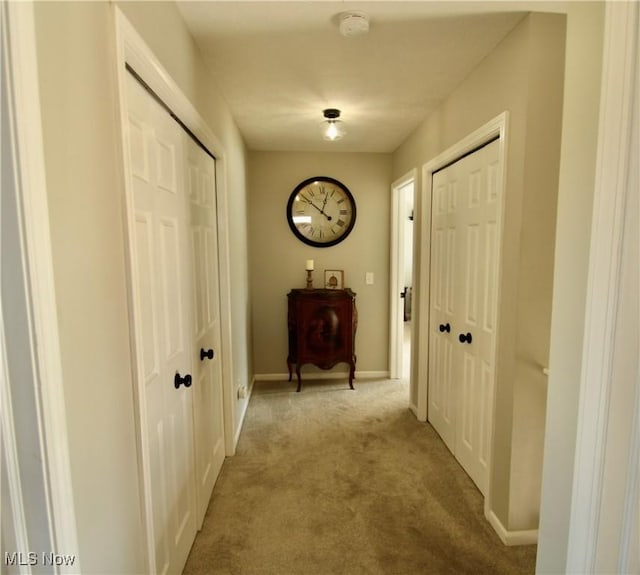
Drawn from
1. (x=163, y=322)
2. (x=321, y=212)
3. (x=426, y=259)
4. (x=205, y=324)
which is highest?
(x=321, y=212)

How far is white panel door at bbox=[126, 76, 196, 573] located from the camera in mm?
1178

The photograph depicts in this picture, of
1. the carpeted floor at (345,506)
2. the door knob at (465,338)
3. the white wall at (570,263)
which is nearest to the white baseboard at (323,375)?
the carpeted floor at (345,506)

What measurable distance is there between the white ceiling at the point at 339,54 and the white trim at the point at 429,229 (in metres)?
0.36

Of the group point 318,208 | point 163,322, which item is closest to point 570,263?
point 163,322

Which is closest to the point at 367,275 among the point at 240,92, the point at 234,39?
the point at 240,92

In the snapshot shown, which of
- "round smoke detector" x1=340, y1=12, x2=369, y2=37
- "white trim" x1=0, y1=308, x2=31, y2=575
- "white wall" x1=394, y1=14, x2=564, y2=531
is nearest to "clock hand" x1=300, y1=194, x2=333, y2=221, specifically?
"white wall" x1=394, y1=14, x2=564, y2=531

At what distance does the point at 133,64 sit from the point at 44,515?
1.13 meters

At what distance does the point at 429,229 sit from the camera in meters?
2.84

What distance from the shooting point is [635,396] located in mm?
792

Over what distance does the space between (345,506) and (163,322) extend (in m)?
1.41

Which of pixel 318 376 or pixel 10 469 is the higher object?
pixel 10 469

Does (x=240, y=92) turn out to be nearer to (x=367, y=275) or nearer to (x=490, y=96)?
(x=490, y=96)

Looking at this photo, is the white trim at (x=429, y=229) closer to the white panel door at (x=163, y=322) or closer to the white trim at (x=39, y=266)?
→ the white panel door at (x=163, y=322)

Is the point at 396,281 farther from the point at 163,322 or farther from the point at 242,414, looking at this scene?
the point at 163,322
